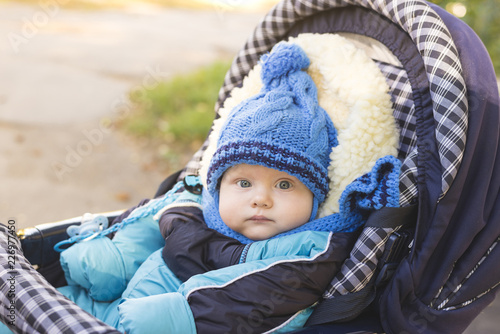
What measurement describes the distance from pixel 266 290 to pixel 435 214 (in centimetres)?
51

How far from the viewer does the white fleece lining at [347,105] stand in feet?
5.60

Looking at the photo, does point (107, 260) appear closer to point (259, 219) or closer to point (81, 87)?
point (259, 219)

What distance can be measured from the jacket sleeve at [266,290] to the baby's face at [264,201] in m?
0.11

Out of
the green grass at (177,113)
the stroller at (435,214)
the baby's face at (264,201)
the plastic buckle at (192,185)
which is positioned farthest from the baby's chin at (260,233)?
the green grass at (177,113)

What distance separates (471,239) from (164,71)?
447 cm

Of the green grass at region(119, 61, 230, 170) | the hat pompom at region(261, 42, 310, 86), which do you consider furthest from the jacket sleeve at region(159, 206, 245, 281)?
the green grass at region(119, 61, 230, 170)

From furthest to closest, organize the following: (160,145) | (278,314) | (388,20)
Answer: (160,145), (388,20), (278,314)

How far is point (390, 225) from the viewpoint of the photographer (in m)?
1.55

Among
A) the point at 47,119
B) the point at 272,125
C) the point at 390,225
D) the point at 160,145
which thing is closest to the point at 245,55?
the point at 272,125

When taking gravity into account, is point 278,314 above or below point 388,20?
below

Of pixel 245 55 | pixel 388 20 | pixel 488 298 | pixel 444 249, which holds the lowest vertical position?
pixel 488 298

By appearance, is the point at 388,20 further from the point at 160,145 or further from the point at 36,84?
the point at 36,84

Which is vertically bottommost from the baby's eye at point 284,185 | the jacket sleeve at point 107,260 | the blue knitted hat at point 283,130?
the jacket sleeve at point 107,260

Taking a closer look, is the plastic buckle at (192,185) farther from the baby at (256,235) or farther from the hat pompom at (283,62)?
the hat pompom at (283,62)
